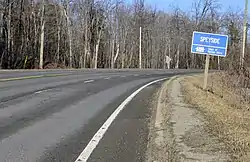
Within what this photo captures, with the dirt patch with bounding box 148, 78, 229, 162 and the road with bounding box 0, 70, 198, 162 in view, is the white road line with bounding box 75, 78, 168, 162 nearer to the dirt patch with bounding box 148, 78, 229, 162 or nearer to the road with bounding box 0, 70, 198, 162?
the road with bounding box 0, 70, 198, 162

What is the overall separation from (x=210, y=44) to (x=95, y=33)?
175 feet

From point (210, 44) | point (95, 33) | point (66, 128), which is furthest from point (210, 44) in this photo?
point (95, 33)

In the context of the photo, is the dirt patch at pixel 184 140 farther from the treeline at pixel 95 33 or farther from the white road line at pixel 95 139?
the treeline at pixel 95 33

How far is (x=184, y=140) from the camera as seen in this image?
8.41 metres

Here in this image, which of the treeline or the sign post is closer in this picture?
the sign post

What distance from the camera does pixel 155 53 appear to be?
95.8 m

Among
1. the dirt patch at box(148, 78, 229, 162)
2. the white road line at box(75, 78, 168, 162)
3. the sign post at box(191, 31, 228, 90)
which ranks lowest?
the white road line at box(75, 78, 168, 162)

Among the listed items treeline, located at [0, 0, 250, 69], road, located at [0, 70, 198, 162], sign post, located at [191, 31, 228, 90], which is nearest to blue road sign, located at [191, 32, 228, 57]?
sign post, located at [191, 31, 228, 90]

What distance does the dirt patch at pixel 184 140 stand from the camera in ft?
23.4

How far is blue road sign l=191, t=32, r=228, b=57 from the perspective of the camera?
68.0ft

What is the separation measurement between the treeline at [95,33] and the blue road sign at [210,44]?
99.7ft

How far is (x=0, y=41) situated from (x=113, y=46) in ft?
87.6

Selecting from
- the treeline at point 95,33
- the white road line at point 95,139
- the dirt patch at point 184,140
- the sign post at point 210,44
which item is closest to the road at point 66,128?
the white road line at point 95,139

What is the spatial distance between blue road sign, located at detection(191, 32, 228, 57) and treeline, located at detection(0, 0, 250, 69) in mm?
30378
